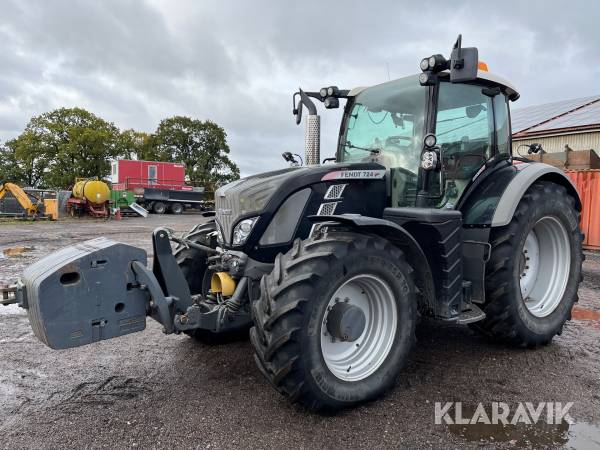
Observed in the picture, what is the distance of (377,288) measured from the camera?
121 inches

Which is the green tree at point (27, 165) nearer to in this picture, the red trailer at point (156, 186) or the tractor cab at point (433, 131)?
the red trailer at point (156, 186)

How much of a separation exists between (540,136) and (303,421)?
1736 cm

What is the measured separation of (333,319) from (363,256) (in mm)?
465

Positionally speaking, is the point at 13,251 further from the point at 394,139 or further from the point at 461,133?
the point at 461,133

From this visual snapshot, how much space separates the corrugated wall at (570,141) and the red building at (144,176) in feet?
71.2

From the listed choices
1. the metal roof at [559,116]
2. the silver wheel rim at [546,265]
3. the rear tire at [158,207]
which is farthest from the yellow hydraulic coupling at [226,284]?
the rear tire at [158,207]

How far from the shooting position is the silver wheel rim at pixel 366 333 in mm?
2989

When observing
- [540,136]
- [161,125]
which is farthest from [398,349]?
[161,125]

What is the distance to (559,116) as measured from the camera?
18344 millimetres

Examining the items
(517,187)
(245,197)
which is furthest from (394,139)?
(245,197)

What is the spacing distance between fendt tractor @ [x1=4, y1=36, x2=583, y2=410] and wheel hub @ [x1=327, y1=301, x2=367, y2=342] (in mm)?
12

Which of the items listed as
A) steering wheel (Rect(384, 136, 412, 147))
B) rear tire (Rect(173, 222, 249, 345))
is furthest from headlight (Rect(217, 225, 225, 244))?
steering wheel (Rect(384, 136, 412, 147))

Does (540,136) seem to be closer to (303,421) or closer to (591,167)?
(591,167)

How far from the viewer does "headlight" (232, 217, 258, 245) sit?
326 centimetres
